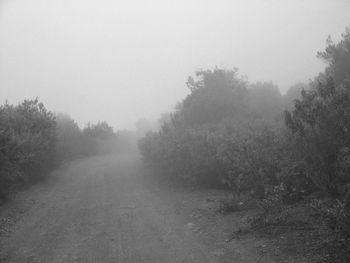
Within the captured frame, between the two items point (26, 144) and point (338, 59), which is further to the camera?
point (338, 59)

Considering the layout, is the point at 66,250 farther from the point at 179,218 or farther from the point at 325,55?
the point at 325,55

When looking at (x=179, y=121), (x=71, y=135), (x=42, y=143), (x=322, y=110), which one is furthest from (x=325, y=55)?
(x=71, y=135)

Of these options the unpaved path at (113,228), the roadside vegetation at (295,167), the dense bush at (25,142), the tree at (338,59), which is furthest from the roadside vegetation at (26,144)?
the tree at (338,59)

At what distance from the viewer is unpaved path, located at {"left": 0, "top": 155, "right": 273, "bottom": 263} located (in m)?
Answer: 8.38

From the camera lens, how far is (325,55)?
22.8 m

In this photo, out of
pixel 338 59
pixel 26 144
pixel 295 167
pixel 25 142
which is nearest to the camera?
pixel 295 167

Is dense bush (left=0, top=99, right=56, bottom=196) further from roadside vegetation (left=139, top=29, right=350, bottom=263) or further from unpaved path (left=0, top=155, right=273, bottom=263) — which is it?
roadside vegetation (left=139, top=29, right=350, bottom=263)

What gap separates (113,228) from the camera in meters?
10.7

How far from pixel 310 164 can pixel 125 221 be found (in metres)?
5.28

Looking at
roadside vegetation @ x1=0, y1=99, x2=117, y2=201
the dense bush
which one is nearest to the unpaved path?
roadside vegetation @ x1=0, y1=99, x2=117, y2=201

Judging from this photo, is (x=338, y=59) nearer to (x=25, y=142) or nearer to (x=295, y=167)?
(x=295, y=167)

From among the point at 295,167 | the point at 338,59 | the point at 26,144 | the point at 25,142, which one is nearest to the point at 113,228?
the point at 295,167

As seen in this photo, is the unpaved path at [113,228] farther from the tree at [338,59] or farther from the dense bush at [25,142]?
the tree at [338,59]

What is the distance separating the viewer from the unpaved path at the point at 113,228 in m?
8.38
